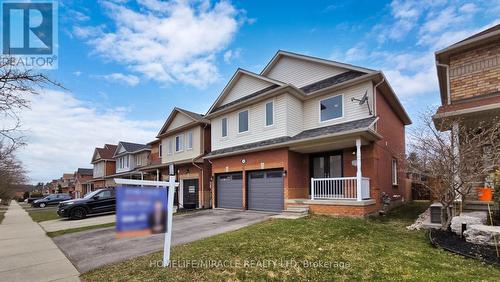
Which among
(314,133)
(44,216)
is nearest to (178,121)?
(44,216)

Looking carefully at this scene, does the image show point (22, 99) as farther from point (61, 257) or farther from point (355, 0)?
point (355, 0)

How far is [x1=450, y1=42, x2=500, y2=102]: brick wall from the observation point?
9820 mm

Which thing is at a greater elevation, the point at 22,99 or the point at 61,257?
the point at 22,99

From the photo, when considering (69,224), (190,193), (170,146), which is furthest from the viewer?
(170,146)

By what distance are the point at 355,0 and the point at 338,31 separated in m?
1.68

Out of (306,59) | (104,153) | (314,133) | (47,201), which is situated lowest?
(47,201)

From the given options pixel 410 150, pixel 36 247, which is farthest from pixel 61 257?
pixel 410 150

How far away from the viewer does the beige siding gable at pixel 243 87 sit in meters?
16.4

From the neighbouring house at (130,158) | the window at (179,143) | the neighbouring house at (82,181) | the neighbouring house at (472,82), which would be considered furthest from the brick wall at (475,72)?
the neighbouring house at (82,181)

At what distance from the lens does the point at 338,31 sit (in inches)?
563

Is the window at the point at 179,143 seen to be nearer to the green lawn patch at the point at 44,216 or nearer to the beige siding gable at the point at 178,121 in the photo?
the beige siding gable at the point at 178,121

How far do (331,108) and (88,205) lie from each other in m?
16.2

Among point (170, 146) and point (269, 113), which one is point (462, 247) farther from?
point (170, 146)

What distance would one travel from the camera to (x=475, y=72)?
1024 cm
